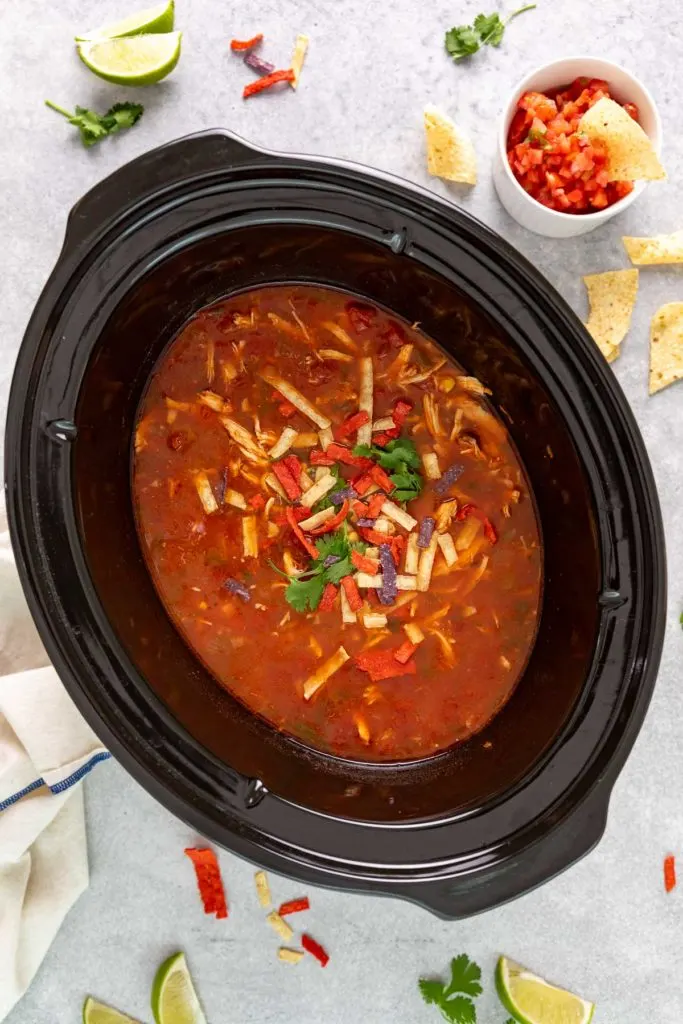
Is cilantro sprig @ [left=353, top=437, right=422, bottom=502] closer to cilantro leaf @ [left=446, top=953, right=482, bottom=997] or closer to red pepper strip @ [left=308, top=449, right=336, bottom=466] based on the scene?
red pepper strip @ [left=308, top=449, right=336, bottom=466]

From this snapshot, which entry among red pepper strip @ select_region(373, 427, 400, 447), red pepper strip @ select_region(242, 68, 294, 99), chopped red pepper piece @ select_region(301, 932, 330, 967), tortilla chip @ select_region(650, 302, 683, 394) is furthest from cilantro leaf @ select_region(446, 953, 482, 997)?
red pepper strip @ select_region(242, 68, 294, 99)

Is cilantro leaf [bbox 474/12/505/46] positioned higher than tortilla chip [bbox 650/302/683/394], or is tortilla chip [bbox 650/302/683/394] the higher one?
cilantro leaf [bbox 474/12/505/46]

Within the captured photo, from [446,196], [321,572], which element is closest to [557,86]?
[446,196]

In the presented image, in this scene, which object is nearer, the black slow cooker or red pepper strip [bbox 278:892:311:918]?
the black slow cooker

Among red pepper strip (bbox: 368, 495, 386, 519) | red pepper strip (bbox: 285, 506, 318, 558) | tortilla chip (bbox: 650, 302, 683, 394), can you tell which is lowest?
red pepper strip (bbox: 285, 506, 318, 558)

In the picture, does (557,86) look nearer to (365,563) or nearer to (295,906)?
(365,563)

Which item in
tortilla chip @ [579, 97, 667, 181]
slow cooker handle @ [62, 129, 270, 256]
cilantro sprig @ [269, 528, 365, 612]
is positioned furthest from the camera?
cilantro sprig @ [269, 528, 365, 612]

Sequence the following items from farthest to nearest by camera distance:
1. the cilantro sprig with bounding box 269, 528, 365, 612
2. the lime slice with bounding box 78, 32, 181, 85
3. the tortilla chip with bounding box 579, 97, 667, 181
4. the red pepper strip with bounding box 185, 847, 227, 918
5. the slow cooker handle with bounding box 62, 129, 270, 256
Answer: the red pepper strip with bounding box 185, 847, 227, 918
the lime slice with bounding box 78, 32, 181, 85
the cilantro sprig with bounding box 269, 528, 365, 612
the tortilla chip with bounding box 579, 97, 667, 181
the slow cooker handle with bounding box 62, 129, 270, 256

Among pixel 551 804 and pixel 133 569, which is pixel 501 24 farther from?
pixel 551 804
